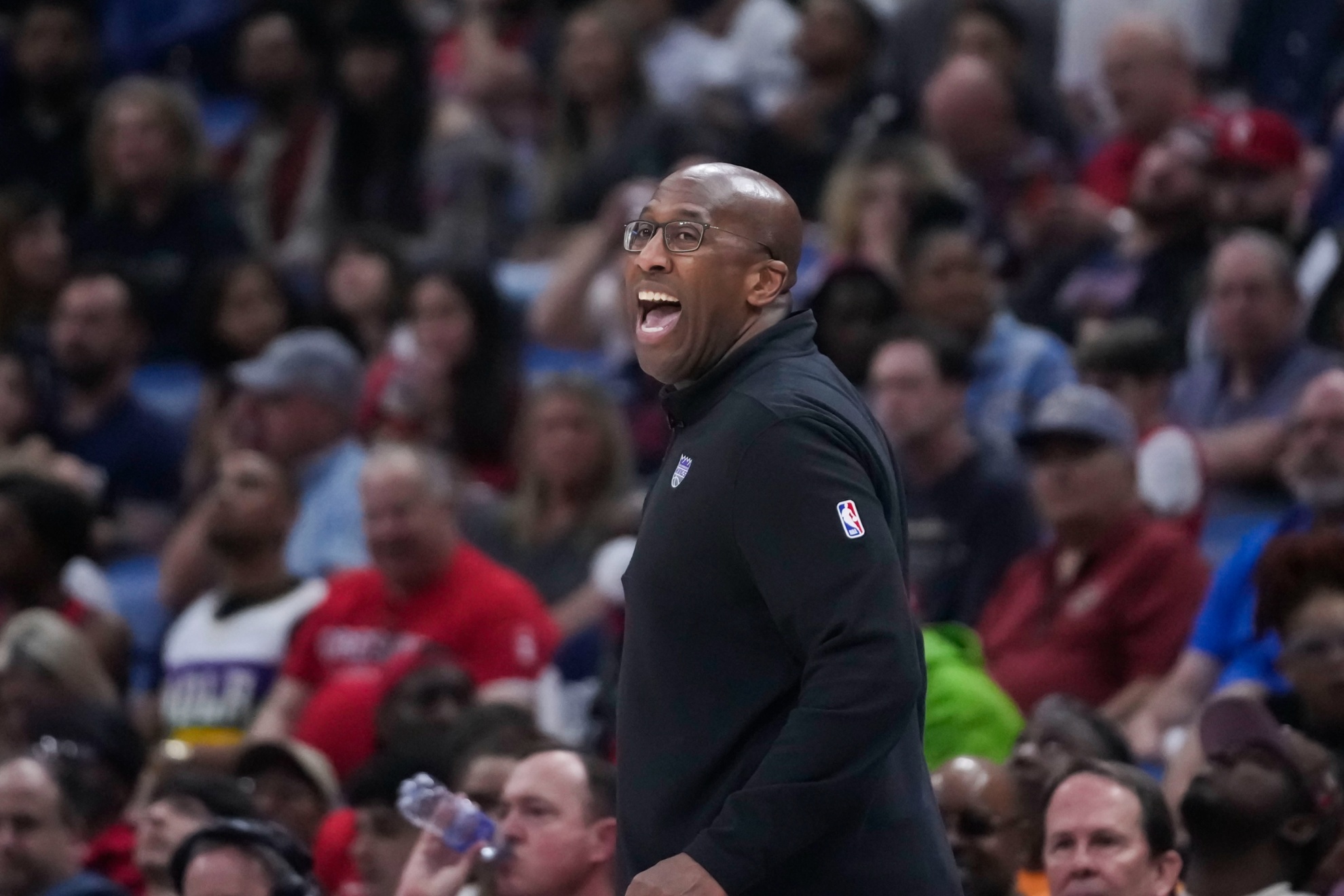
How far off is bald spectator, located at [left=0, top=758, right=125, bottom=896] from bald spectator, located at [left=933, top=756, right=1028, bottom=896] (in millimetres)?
2059

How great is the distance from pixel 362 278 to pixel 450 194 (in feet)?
3.92

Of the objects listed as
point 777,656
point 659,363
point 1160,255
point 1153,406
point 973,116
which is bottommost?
point 1153,406

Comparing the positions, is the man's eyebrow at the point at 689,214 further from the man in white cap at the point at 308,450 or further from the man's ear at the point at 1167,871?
the man in white cap at the point at 308,450

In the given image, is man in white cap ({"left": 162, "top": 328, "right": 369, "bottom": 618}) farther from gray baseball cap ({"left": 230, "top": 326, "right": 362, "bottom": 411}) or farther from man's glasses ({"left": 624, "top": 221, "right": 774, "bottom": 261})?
man's glasses ({"left": 624, "top": 221, "right": 774, "bottom": 261})

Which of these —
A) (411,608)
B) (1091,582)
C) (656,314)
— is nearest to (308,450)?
(411,608)

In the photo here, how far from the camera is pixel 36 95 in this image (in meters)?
10.8

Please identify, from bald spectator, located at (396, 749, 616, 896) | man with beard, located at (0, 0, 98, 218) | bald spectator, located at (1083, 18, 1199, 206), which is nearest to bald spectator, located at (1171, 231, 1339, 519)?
bald spectator, located at (1083, 18, 1199, 206)

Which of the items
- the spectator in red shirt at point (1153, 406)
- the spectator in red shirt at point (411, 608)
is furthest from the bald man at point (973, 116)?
the spectator in red shirt at point (411, 608)

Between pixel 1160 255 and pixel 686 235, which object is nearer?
pixel 686 235

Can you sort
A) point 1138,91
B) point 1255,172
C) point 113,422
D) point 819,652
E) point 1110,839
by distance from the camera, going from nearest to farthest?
1. point 819,652
2. point 1110,839
3. point 1255,172
4. point 1138,91
5. point 113,422

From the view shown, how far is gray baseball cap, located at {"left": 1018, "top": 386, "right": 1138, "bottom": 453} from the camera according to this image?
20.3 ft

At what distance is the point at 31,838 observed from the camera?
5465 millimetres

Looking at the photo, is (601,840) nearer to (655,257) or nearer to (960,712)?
(960,712)

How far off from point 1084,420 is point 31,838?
2819 millimetres
